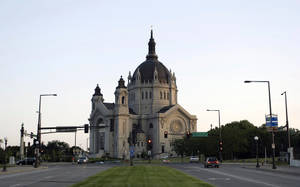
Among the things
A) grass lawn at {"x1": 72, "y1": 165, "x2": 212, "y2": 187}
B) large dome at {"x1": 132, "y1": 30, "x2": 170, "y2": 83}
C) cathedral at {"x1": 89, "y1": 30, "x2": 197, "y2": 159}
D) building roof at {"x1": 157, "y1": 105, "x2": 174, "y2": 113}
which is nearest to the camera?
grass lawn at {"x1": 72, "y1": 165, "x2": 212, "y2": 187}

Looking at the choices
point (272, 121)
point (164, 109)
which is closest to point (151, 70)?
point (164, 109)

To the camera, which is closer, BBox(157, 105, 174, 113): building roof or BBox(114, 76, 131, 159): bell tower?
BBox(114, 76, 131, 159): bell tower

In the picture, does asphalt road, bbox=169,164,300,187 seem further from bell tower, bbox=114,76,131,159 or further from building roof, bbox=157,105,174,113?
building roof, bbox=157,105,174,113

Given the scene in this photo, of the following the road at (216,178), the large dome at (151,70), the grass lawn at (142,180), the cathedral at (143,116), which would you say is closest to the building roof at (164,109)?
the cathedral at (143,116)

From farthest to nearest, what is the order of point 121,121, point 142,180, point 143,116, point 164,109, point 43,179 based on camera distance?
point 143,116, point 164,109, point 121,121, point 43,179, point 142,180

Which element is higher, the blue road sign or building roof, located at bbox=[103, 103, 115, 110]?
building roof, located at bbox=[103, 103, 115, 110]

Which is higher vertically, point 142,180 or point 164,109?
point 164,109

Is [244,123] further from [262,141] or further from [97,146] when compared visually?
[97,146]

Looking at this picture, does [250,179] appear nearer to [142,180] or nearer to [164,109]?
[142,180]

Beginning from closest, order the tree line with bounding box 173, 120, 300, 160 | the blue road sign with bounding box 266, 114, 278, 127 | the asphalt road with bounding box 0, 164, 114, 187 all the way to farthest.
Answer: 1. the asphalt road with bounding box 0, 164, 114, 187
2. the blue road sign with bounding box 266, 114, 278, 127
3. the tree line with bounding box 173, 120, 300, 160

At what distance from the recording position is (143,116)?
16188cm

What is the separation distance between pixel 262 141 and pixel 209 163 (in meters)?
67.4

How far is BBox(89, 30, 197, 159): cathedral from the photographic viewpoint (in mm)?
150125

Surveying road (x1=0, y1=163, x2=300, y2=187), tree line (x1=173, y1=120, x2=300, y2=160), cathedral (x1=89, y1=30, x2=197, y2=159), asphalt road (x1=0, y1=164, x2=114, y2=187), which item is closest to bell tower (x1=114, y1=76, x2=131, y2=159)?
cathedral (x1=89, y1=30, x2=197, y2=159)
